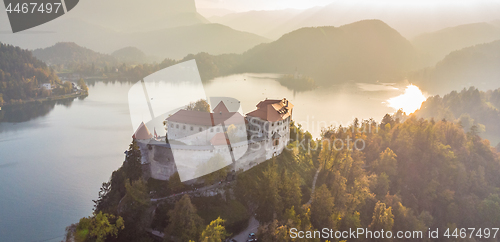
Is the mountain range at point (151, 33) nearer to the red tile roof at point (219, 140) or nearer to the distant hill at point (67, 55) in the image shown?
the distant hill at point (67, 55)

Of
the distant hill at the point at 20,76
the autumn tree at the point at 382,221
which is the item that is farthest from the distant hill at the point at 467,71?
the distant hill at the point at 20,76

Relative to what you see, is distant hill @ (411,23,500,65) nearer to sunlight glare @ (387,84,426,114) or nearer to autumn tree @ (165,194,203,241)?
sunlight glare @ (387,84,426,114)

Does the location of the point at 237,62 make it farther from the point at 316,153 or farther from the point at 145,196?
the point at 145,196

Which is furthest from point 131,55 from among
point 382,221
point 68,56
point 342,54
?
point 382,221

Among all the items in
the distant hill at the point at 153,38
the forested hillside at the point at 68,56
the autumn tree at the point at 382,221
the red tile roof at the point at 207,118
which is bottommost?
the autumn tree at the point at 382,221

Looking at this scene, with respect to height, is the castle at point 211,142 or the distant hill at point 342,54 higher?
the distant hill at point 342,54

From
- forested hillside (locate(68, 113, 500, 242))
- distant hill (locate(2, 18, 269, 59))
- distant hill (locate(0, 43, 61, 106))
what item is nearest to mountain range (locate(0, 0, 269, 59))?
distant hill (locate(2, 18, 269, 59))
